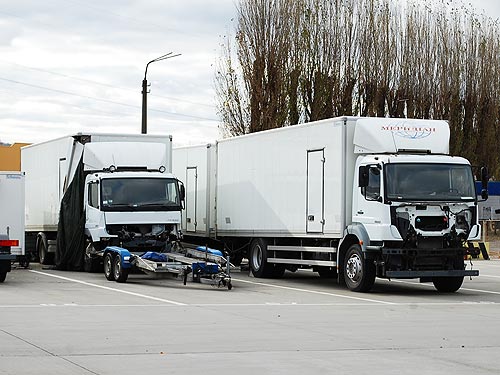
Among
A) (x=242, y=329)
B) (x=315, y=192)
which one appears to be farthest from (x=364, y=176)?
(x=242, y=329)

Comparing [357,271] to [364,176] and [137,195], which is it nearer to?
[364,176]

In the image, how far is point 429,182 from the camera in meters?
21.5

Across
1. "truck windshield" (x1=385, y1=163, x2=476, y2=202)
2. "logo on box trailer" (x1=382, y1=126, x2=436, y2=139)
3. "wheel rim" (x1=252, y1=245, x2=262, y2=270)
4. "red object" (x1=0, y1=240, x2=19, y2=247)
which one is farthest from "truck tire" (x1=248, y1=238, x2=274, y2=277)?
"red object" (x1=0, y1=240, x2=19, y2=247)

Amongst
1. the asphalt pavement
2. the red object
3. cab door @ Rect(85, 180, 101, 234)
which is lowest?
the asphalt pavement

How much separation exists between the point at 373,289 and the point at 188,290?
418cm

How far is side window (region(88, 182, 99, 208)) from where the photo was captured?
26656 mm

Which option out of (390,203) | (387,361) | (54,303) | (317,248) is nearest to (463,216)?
(390,203)

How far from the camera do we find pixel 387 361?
11766mm

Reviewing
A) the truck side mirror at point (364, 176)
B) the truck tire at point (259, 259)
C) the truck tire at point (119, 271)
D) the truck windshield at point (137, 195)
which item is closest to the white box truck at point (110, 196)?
the truck windshield at point (137, 195)

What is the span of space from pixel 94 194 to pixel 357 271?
26.5 ft

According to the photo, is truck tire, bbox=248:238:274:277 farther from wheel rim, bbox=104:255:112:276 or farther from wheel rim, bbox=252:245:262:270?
wheel rim, bbox=104:255:112:276

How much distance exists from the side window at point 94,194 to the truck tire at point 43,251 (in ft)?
15.5

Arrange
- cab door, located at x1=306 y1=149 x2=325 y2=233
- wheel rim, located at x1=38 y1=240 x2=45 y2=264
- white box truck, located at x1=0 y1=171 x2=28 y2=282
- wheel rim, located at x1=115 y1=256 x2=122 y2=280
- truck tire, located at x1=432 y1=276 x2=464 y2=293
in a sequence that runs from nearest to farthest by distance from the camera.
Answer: truck tire, located at x1=432 y1=276 x2=464 y2=293 < cab door, located at x1=306 y1=149 x2=325 y2=233 < white box truck, located at x1=0 y1=171 x2=28 y2=282 < wheel rim, located at x1=115 y1=256 x2=122 y2=280 < wheel rim, located at x1=38 y1=240 x2=45 y2=264

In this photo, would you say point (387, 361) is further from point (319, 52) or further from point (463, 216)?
point (319, 52)
